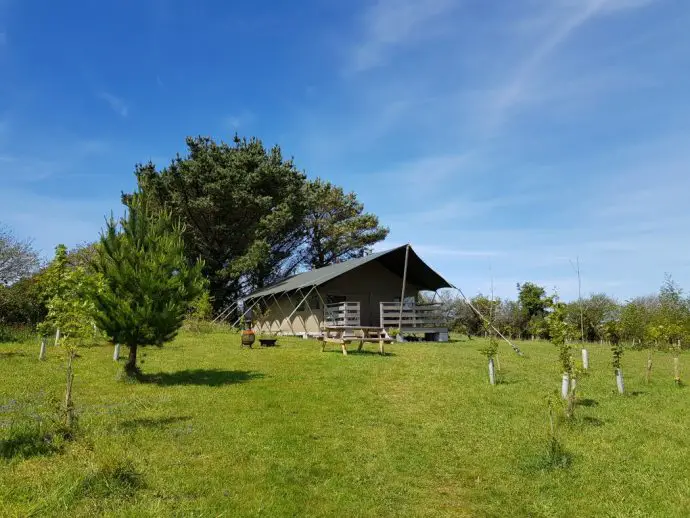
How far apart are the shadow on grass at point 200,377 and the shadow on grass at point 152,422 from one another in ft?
11.0

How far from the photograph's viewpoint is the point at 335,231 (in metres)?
45.6

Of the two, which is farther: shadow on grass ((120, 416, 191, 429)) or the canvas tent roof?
the canvas tent roof

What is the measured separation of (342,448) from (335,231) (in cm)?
3854

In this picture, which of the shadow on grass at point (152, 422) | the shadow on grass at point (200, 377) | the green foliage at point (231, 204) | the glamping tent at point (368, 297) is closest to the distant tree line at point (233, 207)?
the green foliage at point (231, 204)

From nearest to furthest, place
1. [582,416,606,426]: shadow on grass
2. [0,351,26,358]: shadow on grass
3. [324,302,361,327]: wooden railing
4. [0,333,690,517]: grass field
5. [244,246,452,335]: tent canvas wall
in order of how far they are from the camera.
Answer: [0,333,690,517]: grass field < [582,416,606,426]: shadow on grass < [0,351,26,358]: shadow on grass < [324,302,361,327]: wooden railing < [244,246,452,335]: tent canvas wall

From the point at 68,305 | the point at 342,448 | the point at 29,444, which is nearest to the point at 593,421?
the point at 342,448

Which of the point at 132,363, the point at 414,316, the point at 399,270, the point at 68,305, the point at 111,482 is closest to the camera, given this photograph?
the point at 111,482

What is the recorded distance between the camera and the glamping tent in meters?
25.9

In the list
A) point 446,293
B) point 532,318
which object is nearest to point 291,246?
point 446,293

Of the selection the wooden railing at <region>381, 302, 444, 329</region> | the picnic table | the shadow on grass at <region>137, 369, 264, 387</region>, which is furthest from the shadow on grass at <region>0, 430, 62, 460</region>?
the wooden railing at <region>381, 302, 444, 329</region>

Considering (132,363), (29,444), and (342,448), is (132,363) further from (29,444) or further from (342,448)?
(342,448)

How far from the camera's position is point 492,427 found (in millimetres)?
8469

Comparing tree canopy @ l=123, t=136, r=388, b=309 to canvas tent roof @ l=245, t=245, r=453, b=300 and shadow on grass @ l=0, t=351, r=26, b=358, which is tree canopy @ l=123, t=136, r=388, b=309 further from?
shadow on grass @ l=0, t=351, r=26, b=358

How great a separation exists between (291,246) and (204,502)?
39.0 meters
